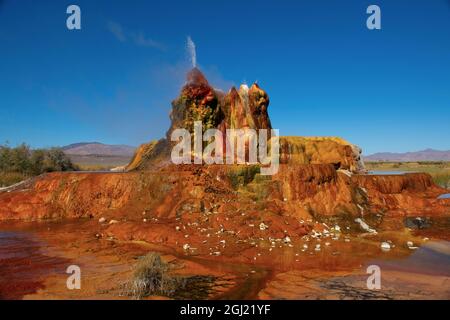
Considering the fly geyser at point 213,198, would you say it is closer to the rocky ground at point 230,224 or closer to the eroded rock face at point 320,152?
the rocky ground at point 230,224

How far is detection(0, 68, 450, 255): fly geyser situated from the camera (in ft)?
52.2

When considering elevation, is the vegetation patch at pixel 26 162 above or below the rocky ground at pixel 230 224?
above

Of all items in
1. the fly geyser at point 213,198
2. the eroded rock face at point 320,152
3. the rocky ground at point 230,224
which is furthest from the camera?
the eroded rock face at point 320,152

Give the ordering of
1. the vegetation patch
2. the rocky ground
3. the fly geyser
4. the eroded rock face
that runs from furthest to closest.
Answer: the vegetation patch, the eroded rock face, the fly geyser, the rocky ground

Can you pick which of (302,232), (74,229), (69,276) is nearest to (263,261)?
(302,232)

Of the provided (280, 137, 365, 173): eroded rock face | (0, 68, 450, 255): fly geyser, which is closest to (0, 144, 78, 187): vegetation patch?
(0, 68, 450, 255): fly geyser

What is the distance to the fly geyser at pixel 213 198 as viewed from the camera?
52.2ft

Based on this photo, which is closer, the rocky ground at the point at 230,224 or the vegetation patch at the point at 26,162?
the rocky ground at the point at 230,224

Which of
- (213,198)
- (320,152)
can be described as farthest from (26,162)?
(320,152)

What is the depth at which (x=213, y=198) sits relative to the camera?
18453 millimetres

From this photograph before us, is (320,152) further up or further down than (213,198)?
further up

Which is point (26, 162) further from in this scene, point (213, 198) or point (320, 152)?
point (320, 152)

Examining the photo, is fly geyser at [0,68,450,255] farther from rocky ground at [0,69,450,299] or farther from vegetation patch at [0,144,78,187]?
vegetation patch at [0,144,78,187]

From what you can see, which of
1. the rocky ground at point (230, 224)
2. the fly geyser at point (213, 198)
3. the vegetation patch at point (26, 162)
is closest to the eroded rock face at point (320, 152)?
the rocky ground at point (230, 224)
